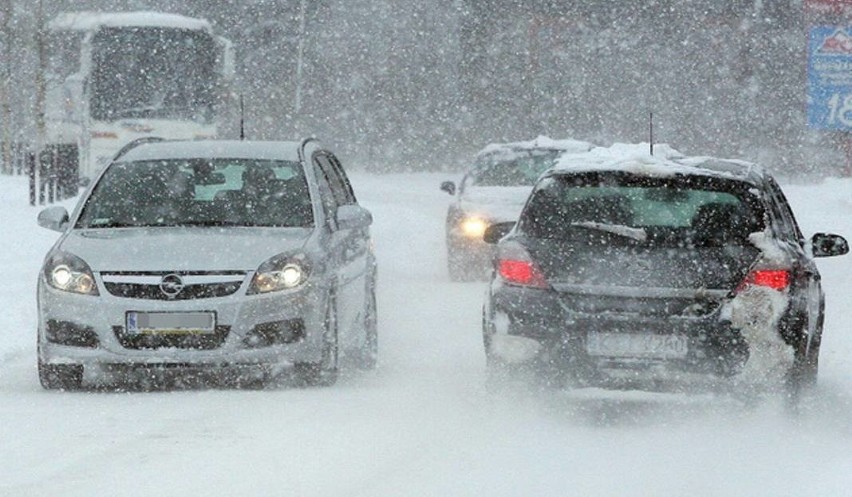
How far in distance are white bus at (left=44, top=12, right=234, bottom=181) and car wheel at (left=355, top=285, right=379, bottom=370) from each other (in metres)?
22.2

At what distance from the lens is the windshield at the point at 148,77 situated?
33594mm

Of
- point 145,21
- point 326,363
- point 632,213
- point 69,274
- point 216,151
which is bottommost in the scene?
point 326,363

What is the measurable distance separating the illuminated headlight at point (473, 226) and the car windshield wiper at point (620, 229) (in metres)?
9.72

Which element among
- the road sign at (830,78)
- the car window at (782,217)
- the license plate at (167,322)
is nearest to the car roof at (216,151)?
the license plate at (167,322)

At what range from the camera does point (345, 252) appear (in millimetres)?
10914

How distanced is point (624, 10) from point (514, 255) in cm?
4496

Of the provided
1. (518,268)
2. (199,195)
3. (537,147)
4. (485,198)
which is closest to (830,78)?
(537,147)

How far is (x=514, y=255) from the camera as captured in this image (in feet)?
29.5

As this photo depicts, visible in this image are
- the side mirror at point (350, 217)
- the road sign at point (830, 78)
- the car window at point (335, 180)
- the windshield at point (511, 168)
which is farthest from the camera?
the road sign at point (830, 78)

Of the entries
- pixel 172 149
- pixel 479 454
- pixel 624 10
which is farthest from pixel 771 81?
pixel 479 454

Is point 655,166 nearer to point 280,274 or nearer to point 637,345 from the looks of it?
point 637,345

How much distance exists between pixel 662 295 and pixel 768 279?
51 centimetres

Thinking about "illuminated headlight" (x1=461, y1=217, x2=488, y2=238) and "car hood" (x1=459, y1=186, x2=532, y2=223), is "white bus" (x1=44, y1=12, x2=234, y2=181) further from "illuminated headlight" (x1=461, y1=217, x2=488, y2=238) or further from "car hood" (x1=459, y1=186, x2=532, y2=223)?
"illuminated headlight" (x1=461, y1=217, x2=488, y2=238)

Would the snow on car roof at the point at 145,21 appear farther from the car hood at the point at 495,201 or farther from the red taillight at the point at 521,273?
the red taillight at the point at 521,273
